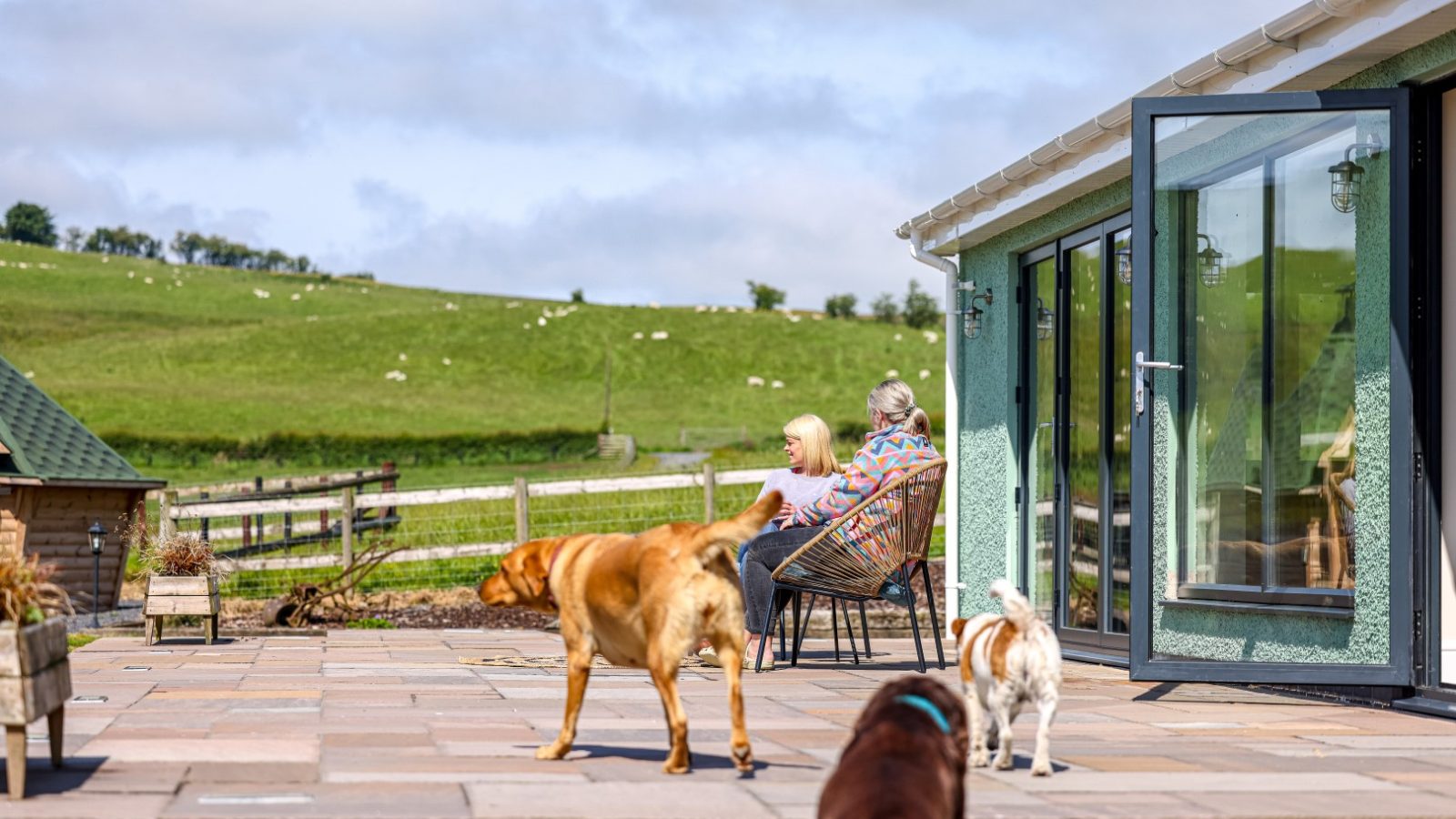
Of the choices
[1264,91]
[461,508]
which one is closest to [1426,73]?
[1264,91]

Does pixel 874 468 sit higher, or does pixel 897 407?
pixel 897 407

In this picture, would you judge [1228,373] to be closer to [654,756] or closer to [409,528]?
[654,756]

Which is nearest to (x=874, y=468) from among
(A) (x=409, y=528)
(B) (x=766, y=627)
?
(B) (x=766, y=627)

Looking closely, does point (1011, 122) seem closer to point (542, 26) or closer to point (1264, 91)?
point (542, 26)

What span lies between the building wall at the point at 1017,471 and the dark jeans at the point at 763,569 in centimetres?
164

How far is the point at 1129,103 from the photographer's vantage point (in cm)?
672

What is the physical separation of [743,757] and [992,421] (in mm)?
6225

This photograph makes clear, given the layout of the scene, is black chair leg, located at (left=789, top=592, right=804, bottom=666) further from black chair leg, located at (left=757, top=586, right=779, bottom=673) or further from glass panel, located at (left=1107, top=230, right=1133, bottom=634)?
glass panel, located at (left=1107, top=230, right=1133, bottom=634)

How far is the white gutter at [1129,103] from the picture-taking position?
5582mm

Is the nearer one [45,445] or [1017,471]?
[1017,471]

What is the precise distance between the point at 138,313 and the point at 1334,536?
69174mm

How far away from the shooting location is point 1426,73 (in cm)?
556

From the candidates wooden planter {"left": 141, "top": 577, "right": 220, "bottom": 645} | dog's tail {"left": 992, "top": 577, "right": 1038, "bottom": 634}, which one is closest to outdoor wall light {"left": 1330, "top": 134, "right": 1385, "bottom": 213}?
dog's tail {"left": 992, "top": 577, "right": 1038, "bottom": 634}

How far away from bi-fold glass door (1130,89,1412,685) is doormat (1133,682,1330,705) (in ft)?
0.47
